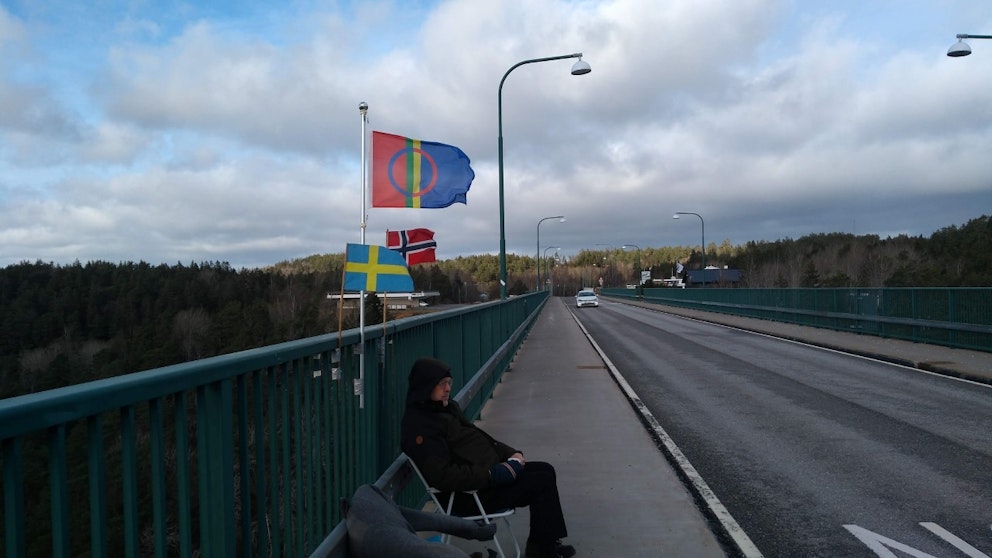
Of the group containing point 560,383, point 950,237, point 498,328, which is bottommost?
point 560,383

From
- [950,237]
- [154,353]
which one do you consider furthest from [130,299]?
[950,237]

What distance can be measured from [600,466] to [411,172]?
11.9 ft

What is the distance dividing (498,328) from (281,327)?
47.9 feet

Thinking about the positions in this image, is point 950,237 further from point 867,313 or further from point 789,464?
point 789,464

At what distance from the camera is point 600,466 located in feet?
24.9

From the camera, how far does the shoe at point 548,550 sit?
15.6ft

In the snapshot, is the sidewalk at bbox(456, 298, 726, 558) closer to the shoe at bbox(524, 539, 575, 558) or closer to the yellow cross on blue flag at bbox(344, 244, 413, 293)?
the shoe at bbox(524, 539, 575, 558)

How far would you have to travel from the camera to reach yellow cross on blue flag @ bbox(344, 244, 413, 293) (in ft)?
13.9

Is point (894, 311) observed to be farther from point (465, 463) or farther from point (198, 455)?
point (198, 455)

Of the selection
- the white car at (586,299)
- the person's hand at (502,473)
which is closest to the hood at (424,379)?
the person's hand at (502,473)

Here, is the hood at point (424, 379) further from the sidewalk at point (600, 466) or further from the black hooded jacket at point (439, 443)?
the sidewalk at point (600, 466)

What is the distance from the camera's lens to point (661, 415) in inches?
417

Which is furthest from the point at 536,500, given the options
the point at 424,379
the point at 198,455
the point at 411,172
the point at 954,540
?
the point at 954,540

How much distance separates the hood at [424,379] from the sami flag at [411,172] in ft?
6.96
